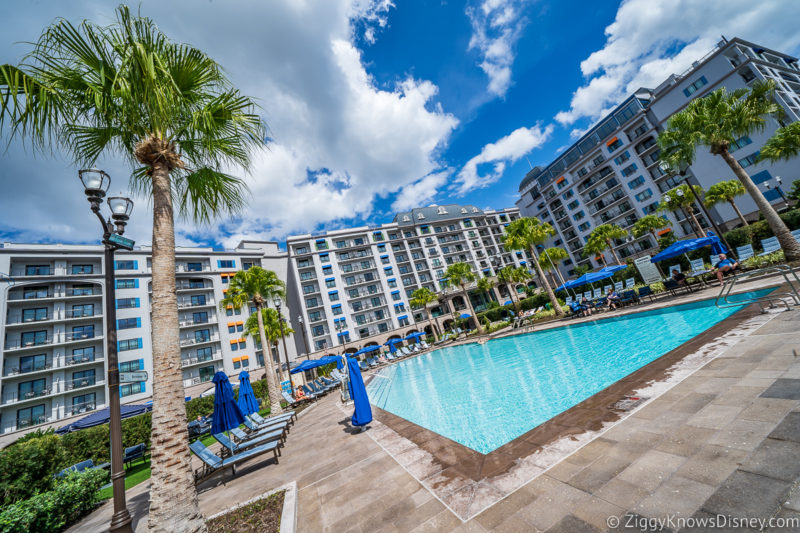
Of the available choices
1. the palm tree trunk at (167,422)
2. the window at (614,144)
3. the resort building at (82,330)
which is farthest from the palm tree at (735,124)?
the resort building at (82,330)

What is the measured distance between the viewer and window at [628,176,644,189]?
1797 inches

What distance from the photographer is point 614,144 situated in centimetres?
4850

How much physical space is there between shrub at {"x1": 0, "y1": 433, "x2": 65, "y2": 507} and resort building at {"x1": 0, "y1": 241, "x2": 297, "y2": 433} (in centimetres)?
2741

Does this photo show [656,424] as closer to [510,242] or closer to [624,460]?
[624,460]

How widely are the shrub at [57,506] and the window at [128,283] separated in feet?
120

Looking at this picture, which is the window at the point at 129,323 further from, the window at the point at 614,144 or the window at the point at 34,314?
the window at the point at 614,144

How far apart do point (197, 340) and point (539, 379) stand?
41430mm

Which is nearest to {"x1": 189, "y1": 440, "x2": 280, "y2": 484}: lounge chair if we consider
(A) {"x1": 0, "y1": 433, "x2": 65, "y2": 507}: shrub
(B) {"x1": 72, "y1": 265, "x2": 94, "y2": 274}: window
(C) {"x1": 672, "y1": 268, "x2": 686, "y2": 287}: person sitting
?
(A) {"x1": 0, "y1": 433, "x2": 65, "y2": 507}: shrub

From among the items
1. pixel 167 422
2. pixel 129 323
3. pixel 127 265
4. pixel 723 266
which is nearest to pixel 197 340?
pixel 129 323

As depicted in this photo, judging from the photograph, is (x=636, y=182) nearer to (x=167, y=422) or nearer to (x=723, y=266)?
(x=723, y=266)

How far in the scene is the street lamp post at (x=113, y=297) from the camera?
4241 mm

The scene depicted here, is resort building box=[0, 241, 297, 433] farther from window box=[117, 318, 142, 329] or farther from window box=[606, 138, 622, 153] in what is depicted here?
window box=[606, 138, 622, 153]

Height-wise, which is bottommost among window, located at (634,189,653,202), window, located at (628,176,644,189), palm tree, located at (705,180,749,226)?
palm tree, located at (705,180,749,226)

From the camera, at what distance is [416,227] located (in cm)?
5741
